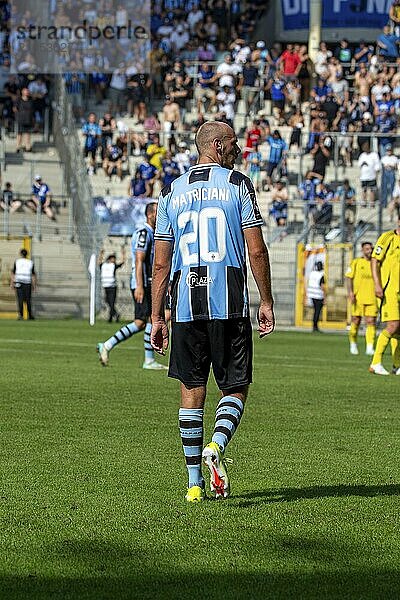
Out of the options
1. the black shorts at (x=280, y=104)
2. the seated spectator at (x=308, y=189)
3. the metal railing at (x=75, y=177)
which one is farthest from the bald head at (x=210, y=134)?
the black shorts at (x=280, y=104)

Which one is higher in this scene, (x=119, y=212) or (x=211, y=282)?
(x=211, y=282)

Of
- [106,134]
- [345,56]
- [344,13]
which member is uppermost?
[344,13]

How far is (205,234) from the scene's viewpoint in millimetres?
7289

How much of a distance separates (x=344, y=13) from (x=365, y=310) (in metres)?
21.5

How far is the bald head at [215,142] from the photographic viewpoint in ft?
24.1

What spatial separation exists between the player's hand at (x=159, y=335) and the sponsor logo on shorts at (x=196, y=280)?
1.00 ft

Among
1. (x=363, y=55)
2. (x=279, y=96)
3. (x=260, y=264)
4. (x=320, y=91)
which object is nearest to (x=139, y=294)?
(x=260, y=264)

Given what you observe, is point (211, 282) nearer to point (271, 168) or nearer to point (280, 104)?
point (271, 168)

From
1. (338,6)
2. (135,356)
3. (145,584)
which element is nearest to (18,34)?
(338,6)

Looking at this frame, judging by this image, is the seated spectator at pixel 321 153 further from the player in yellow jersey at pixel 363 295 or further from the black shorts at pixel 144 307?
the black shorts at pixel 144 307

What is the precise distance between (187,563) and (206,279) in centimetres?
203

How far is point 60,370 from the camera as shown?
1711 centimetres

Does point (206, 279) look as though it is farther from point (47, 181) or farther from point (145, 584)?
point (47, 181)

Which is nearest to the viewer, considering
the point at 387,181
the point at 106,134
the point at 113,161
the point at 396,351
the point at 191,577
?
the point at 191,577
